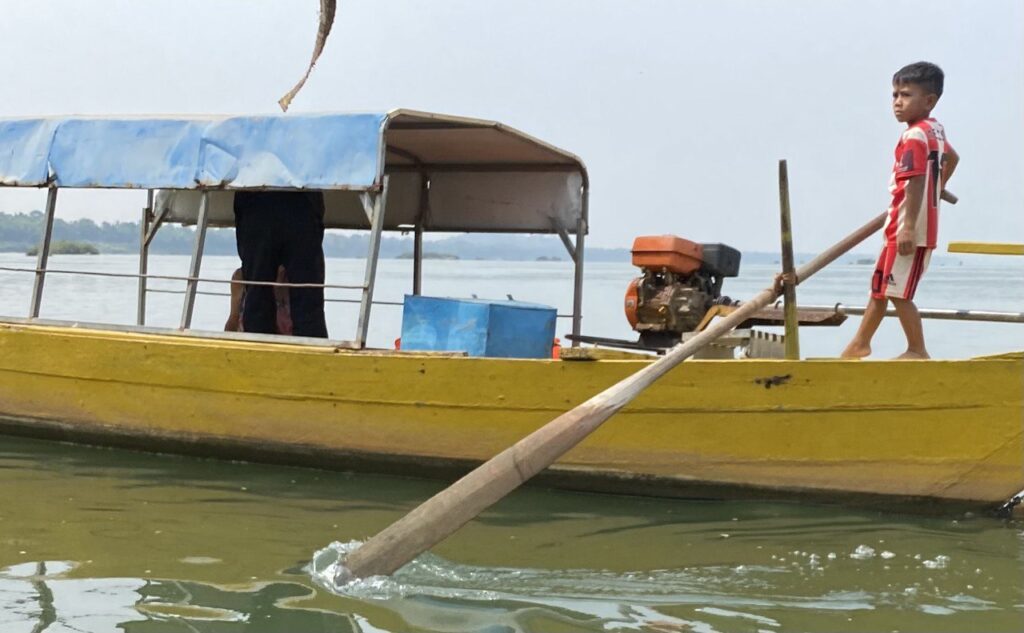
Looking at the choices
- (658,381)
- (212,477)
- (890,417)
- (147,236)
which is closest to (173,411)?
(212,477)

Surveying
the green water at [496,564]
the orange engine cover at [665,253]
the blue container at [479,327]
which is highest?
the orange engine cover at [665,253]

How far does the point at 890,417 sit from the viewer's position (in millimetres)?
5453

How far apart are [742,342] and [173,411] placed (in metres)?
3.46

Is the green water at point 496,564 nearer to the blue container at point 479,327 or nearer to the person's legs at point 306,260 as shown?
the blue container at point 479,327

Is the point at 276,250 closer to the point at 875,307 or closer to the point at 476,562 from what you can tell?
the point at 476,562

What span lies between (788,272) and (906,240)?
61 cm

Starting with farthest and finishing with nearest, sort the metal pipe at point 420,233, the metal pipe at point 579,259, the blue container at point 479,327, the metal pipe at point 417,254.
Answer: the metal pipe at point 417,254 → the metal pipe at point 420,233 → the metal pipe at point 579,259 → the blue container at point 479,327

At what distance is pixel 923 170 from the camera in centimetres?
536

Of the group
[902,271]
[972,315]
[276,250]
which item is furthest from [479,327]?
[972,315]

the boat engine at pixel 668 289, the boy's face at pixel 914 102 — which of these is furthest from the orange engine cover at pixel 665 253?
the boy's face at pixel 914 102

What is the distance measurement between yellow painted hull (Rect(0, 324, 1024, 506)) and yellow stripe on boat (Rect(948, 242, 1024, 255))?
77 centimetres

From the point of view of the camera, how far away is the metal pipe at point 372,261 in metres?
6.33

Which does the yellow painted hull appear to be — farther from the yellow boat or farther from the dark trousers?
the dark trousers

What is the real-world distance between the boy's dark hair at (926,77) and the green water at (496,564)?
213 cm
